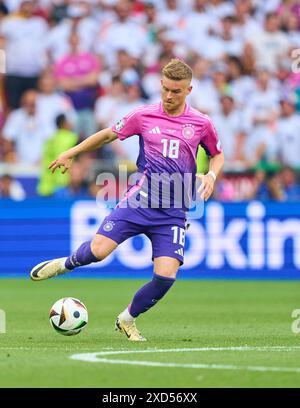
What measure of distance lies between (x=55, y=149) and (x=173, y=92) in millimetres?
9308

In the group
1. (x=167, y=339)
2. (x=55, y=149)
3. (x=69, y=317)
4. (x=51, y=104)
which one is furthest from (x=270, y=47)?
(x=69, y=317)

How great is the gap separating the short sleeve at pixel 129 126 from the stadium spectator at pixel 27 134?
952cm

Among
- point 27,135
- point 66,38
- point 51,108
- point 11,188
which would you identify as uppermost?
point 66,38

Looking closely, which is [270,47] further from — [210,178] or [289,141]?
[210,178]

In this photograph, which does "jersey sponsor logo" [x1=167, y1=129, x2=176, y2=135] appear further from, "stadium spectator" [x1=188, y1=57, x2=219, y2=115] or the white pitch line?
"stadium spectator" [x1=188, y1=57, x2=219, y2=115]

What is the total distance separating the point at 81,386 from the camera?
23.2ft

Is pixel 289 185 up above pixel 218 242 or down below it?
above

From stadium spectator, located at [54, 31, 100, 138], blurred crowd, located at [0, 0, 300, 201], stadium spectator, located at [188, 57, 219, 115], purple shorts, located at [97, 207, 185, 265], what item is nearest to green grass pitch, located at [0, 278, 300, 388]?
purple shorts, located at [97, 207, 185, 265]

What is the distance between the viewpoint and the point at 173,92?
9.60 meters

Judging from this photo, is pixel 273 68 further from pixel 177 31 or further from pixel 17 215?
pixel 17 215

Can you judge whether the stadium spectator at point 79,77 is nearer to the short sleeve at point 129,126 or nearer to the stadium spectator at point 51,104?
the stadium spectator at point 51,104

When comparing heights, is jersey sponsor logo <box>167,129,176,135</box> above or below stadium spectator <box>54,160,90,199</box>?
below

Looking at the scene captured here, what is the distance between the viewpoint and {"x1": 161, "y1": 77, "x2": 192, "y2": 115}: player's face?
9.54 m

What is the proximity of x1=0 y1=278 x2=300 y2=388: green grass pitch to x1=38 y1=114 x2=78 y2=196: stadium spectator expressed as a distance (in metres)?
2.46
